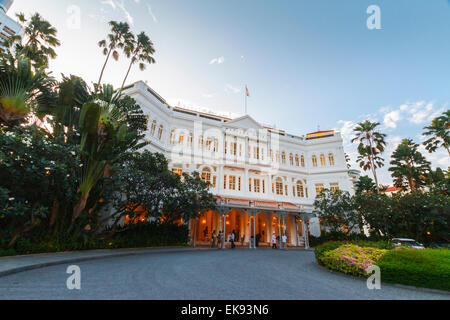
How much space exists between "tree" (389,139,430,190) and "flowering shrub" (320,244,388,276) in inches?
1013

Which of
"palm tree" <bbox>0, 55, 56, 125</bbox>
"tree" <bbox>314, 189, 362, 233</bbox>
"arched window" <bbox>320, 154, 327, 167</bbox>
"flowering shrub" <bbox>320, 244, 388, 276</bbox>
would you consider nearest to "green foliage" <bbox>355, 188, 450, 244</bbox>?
"tree" <bbox>314, 189, 362, 233</bbox>

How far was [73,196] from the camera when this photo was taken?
33.2ft

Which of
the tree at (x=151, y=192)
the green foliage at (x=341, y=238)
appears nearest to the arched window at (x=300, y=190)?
the green foliage at (x=341, y=238)

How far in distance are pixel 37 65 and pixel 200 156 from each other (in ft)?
50.6

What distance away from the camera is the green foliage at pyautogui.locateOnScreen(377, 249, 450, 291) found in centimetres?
652

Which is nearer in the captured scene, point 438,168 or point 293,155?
point 438,168

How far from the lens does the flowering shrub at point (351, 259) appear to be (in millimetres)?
8172

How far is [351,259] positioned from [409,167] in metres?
28.7

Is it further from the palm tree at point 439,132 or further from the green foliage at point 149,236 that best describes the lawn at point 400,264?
the palm tree at point 439,132

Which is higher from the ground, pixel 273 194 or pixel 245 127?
pixel 245 127

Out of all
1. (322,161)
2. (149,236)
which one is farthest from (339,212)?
(149,236)

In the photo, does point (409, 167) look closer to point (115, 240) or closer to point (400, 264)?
point (400, 264)
